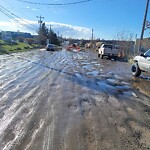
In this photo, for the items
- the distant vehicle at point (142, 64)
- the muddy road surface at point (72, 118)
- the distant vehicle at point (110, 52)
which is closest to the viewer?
the muddy road surface at point (72, 118)

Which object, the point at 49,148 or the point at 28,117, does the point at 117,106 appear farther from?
the point at 49,148

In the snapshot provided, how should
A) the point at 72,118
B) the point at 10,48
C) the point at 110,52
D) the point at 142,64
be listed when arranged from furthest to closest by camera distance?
the point at 10,48
the point at 110,52
the point at 142,64
the point at 72,118

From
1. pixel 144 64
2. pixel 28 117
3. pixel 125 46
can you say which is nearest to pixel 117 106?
pixel 28 117

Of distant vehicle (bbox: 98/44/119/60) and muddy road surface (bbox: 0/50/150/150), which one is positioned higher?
muddy road surface (bbox: 0/50/150/150)

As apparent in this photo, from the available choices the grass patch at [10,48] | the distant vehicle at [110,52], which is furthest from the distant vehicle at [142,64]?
the grass patch at [10,48]

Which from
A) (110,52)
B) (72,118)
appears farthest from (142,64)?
(110,52)

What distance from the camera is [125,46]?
3747cm

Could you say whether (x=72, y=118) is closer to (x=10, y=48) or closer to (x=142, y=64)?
(x=142, y=64)

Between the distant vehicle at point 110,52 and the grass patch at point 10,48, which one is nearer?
the distant vehicle at point 110,52

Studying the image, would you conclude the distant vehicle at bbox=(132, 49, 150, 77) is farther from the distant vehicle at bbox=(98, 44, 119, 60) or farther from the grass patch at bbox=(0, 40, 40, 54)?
the grass patch at bbox=(0, 40, 40, 54)

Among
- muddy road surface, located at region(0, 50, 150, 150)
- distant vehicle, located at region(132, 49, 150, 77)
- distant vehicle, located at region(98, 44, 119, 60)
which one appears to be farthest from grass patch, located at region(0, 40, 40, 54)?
muddy road surface, located at region(0, 50, 150, 150)

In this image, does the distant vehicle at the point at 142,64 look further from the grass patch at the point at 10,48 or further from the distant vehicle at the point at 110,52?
the grass patch at the point at 10,48

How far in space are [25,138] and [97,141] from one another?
4.52 ft

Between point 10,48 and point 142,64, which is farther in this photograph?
point 10,48
